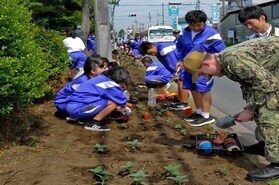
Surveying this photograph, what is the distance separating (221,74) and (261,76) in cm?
38

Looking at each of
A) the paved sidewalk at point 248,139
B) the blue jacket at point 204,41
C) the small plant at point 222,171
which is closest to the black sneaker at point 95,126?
the paved sidewalk at point 248,139

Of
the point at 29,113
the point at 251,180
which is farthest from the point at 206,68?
the point at 29,113

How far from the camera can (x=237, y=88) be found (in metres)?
11.0

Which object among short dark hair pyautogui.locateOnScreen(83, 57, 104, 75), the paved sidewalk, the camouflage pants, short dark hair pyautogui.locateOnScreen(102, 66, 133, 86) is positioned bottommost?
the paved sidewalk

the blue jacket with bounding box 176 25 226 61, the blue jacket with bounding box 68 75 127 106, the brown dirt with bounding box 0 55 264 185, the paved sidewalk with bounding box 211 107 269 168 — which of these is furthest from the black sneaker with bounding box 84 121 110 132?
the blue jacket with bounding box 176 25 226 61

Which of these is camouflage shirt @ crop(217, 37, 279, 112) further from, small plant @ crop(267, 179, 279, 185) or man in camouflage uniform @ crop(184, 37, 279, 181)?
small plant @ crop(267, 179, 279, 185)

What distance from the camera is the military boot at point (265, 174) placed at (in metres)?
3.73

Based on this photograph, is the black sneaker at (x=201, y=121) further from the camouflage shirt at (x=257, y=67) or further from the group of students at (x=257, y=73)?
the camouflage shirt at (x=257, y=67)

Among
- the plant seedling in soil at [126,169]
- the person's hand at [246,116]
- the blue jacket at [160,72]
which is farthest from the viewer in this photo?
the blue jacket at [160,72]

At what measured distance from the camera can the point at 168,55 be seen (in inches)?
297

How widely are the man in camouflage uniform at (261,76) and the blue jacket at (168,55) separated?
3535 millimetres

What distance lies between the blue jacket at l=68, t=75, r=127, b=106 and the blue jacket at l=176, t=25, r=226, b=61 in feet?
4.31

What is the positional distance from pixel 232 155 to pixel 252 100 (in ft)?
2.74

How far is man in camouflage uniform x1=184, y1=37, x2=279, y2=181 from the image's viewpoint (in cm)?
371
